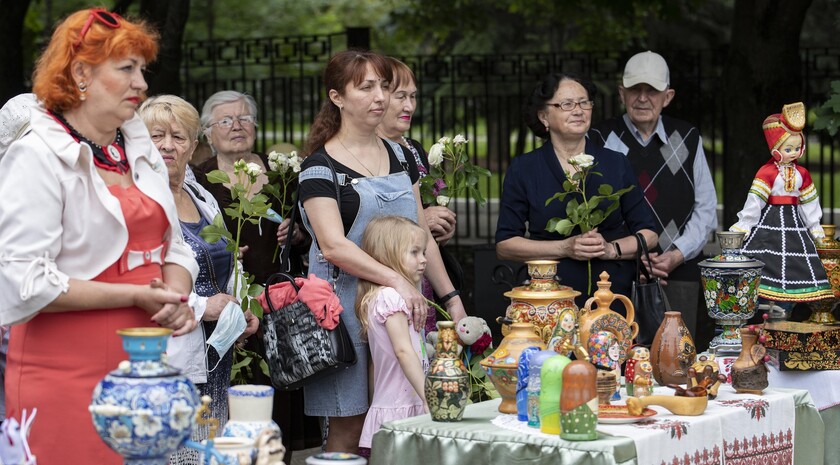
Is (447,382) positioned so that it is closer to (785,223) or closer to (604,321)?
(604,321)

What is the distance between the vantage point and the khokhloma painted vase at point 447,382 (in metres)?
3.51

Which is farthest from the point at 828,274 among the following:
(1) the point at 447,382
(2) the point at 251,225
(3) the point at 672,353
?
(2) the point at 251,225

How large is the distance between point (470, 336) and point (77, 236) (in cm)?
197

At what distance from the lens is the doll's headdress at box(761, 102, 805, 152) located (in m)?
4.70

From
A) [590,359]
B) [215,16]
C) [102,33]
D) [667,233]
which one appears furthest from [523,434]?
[215,16]

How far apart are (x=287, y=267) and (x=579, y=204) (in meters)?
1.27

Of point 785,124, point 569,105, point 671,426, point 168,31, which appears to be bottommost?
point 671,426

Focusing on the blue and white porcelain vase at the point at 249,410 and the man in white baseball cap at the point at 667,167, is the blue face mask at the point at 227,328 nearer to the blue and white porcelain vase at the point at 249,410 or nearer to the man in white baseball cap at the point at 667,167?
the blue and white porcelain vase at the point at 249,410

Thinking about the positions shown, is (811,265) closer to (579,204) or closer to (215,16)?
(579,204)

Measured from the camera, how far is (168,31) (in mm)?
8992

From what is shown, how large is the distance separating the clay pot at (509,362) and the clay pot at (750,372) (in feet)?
2.43

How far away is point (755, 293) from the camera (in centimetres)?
→ 456

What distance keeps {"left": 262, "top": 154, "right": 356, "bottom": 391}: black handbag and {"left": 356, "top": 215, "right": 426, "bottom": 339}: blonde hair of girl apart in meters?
0.13

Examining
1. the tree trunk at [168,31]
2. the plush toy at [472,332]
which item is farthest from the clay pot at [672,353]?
the tree trunk at [168,31]
